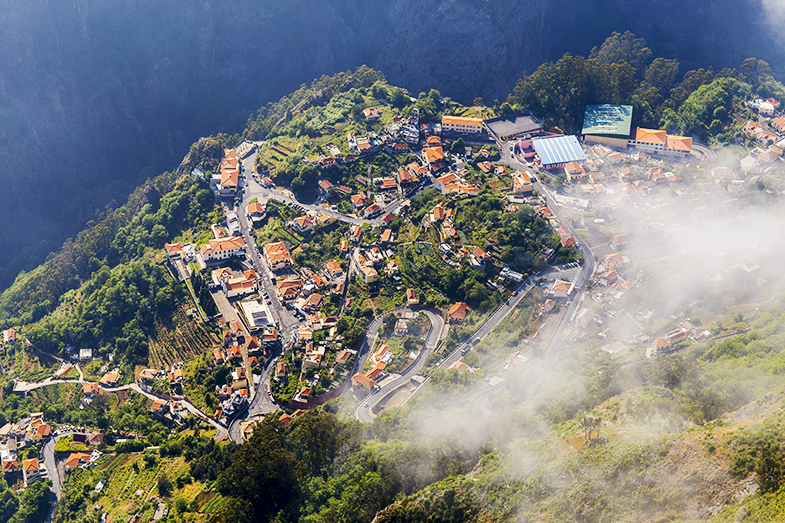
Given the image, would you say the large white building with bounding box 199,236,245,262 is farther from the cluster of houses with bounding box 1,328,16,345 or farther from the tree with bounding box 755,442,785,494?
the tree with bounding box 755,442,785,494

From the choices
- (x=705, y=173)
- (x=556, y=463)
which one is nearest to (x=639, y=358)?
(x=556, y=463)

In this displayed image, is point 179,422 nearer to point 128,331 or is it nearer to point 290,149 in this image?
point 128,331

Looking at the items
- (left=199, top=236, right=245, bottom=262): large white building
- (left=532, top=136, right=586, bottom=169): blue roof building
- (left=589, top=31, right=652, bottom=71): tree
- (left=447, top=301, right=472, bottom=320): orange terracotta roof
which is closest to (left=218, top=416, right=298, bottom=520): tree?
(left=447, top=301, right=472, bottom=320): orange terracotta roof

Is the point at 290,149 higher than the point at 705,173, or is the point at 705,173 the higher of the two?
the point at 290,149

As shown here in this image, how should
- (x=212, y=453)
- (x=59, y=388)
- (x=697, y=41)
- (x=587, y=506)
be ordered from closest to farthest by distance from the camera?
(x=587, y=506)
(x=212, y=453)
(x=59, y=388)
(x=697, y=41)

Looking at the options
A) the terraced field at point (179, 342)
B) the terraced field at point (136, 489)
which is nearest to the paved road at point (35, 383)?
the terraced field at point (179, 342)

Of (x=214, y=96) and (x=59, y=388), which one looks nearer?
(x=59, y=388)
